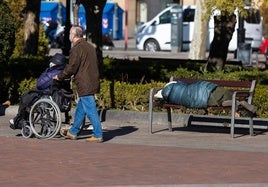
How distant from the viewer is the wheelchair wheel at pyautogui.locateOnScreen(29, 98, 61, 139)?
1245 centimetres

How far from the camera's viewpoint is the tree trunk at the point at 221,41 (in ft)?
64.4

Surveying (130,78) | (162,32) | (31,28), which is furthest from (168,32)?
(130,78)

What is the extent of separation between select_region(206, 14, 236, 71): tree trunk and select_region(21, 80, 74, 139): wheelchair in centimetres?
723

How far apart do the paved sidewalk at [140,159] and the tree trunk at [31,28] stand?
25.5ft

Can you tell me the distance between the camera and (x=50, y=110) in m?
12.6

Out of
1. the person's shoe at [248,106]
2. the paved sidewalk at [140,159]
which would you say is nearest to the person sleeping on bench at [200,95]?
the person's shoe at [248,106]

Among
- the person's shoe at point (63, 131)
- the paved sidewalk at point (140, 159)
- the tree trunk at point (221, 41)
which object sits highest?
the tree trunk at point (221, 41)

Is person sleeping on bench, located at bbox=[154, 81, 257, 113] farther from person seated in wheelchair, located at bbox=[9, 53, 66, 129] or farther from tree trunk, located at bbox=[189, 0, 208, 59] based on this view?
tree trunk, located at bbox=[189, 0, 208, 59]

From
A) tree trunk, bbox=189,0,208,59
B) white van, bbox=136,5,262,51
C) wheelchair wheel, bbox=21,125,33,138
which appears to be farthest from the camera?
white van, bbox=136,5,262,51

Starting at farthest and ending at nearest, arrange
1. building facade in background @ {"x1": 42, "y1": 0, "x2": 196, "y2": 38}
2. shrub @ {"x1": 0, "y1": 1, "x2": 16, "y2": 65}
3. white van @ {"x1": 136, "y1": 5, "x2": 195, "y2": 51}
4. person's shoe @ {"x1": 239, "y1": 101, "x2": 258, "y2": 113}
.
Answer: building facade in background @ {"x1": 42, "y1": 0, "x2": 196, "y2": 38} < white van @ {"x1": 136, "y1": 5, "x2": 195, "y2": 51} < shrub @ {"x1": 0, "y1": 1, "x2": 16, "y2": 65} < person's shoe @ {"x1": 239, "y1": 101, "x2": 258, "y2": 113}

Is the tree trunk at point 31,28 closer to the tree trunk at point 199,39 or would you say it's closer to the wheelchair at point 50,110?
the wheelchair at point 50,110

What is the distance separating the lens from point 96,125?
1240 cm

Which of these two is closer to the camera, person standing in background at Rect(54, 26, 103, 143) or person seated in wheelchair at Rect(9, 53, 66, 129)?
person standing in background at Rect(54, 26, 103, 143)

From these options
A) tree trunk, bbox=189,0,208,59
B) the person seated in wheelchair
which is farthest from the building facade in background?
the person seated in wheelchair
